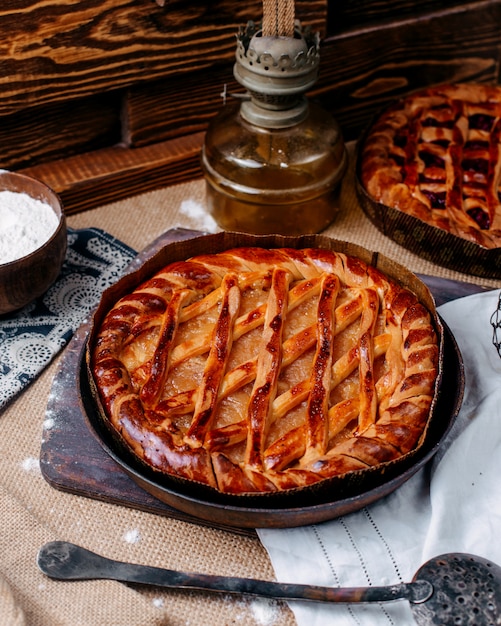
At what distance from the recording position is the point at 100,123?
2133mm

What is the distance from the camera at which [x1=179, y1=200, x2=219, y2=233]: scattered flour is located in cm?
202

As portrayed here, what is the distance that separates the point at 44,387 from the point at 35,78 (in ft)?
2.70

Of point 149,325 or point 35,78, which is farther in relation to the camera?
point 35,78

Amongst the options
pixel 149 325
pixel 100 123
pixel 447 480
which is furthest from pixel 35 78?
pixel 447 480

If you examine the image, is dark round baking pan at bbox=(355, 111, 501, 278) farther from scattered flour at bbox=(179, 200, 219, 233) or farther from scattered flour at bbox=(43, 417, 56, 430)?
scattered flour at bbox=(43, 417, 56, 430)

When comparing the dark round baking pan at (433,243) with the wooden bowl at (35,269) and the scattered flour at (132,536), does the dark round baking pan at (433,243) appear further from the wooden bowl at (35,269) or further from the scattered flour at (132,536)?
the scattered flour at (132,536)

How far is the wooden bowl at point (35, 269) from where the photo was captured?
1589 millimetres

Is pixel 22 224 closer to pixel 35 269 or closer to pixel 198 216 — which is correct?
pixel 35 269

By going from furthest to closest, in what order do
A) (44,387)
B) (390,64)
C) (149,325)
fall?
(390,64) < (44,387) < (149,325)

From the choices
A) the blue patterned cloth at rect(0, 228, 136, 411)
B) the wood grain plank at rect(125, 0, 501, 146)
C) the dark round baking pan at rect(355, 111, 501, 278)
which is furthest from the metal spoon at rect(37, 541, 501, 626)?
the wood grain plank at rect(125, 0, 501, 146)

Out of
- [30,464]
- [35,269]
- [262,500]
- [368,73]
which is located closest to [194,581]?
[262,500]

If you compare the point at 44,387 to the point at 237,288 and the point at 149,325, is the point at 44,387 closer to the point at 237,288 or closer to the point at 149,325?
the point at 149,325

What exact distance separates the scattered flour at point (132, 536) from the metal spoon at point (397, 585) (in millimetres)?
83

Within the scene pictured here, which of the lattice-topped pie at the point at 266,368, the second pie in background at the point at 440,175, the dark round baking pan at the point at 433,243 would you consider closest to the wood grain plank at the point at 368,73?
the second pie in background at the point at 440,175
